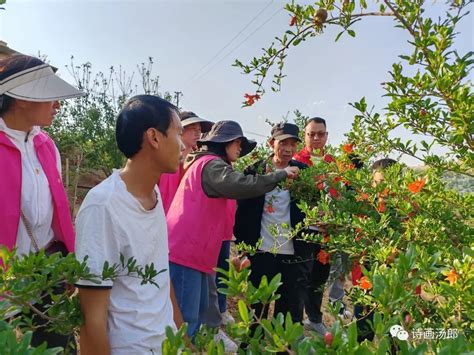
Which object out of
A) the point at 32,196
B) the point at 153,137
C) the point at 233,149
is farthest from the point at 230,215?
the point at 153,137

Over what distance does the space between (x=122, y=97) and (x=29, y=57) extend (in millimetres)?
8254

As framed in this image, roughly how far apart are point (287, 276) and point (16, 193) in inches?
72.5

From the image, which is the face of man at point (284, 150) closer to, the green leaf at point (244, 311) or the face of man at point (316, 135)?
the face of man at point (316, 135)

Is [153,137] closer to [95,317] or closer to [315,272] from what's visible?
[95,317]

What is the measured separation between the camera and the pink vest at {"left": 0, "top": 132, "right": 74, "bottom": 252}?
1.32 meters

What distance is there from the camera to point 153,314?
1.13 meters

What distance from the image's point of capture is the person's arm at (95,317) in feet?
3.26

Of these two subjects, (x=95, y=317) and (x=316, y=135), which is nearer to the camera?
(x=95, y=317)

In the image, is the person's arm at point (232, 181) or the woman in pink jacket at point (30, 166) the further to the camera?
the person's arm at point (232, 181)

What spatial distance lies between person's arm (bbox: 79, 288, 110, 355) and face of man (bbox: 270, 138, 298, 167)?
6.20 feet

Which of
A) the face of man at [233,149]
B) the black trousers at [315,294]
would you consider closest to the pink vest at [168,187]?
the face of man at [233,149]

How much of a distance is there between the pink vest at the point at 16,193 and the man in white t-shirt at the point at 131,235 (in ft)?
1.39

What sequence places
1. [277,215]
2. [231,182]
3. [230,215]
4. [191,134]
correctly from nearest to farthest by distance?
1. [231,182]
2. [277,215]
3. [230,215]
4. [191,134]

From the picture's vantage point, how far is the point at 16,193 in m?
1.35
